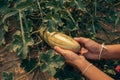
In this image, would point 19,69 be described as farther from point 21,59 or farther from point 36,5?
point 36,5

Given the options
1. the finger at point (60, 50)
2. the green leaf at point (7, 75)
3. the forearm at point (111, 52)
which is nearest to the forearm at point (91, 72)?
the finger at point (60, 50)

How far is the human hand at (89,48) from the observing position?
2.60m

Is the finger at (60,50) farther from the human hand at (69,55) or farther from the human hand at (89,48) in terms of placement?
the human hand at (89,48)

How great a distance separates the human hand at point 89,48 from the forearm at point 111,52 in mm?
59

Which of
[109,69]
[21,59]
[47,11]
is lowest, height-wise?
[109,69]

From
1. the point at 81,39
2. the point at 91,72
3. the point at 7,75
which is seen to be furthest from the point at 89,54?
the point at 7,75

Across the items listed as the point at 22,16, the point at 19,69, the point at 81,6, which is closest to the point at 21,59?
the point at 19,69

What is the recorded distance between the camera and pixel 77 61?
97.7 inches

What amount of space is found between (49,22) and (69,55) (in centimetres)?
30

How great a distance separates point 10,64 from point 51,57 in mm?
483

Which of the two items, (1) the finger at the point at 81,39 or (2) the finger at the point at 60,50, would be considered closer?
(2) the finger at the point at 60,50

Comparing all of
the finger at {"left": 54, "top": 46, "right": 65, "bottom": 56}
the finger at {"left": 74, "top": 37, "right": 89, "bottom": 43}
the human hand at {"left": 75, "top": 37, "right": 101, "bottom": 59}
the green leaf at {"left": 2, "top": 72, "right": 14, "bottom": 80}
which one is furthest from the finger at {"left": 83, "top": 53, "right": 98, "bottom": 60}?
the green leaf at {"left": 2, "top": 72, "right": 14, "bottom": 80}

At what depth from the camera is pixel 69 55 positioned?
96.8 inches

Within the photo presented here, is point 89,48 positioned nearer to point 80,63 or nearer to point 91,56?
point 91,56
